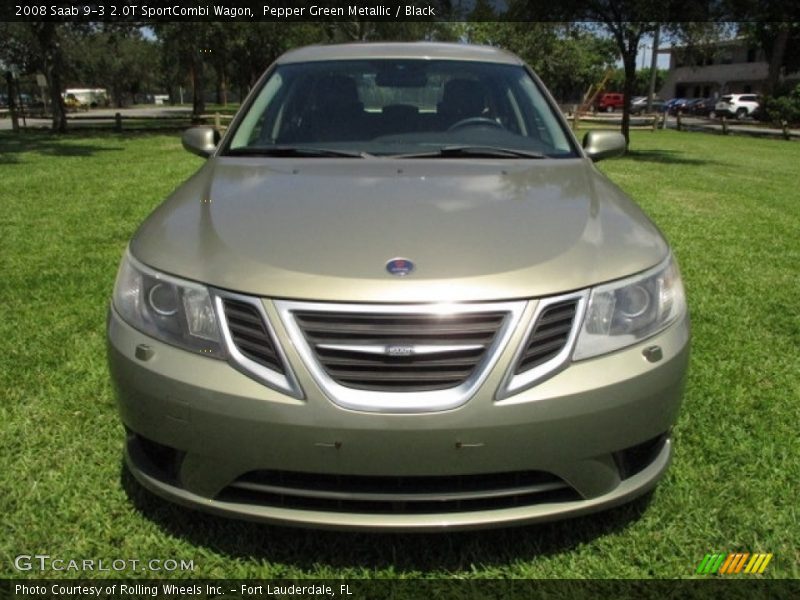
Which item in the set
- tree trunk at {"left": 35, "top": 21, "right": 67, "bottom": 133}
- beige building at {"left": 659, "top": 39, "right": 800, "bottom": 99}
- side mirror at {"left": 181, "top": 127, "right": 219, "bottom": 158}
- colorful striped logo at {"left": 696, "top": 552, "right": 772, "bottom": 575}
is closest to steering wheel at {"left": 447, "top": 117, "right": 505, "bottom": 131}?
side mirror at {"left": 181, "top": 127, "right": 219, "bottom": 158}

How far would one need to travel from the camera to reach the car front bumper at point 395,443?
179cm

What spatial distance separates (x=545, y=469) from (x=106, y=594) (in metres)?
1.33

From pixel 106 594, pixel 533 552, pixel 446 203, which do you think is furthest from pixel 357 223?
pixel 106 594

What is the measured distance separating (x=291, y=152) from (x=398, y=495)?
5.54 feet

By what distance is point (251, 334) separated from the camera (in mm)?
1866

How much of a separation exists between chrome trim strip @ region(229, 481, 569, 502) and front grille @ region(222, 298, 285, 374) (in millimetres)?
342

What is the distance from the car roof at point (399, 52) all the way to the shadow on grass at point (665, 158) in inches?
523

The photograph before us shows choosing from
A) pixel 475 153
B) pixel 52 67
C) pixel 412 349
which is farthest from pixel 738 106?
pixel 412 349

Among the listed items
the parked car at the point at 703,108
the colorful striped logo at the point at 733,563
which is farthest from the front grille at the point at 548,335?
the parked car at the point at 703,108

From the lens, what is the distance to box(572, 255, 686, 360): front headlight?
1929 millimetres

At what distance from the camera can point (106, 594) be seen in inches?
80.3

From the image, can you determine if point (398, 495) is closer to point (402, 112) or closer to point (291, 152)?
point (291, 152)

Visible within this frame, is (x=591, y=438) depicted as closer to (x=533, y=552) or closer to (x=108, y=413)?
(x=533, y=552)

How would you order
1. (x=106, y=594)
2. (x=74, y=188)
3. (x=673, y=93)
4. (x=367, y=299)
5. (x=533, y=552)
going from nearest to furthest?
(x=367, y=299)
(x=106, y=594)
(x=533, y=552)
(x=74, y=188)
(x=673, y=93)
